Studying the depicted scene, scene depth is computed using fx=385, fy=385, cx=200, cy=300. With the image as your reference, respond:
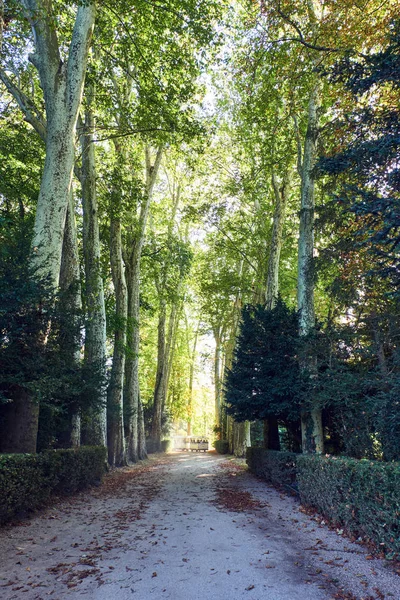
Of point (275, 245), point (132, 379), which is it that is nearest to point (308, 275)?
point (275, 245)

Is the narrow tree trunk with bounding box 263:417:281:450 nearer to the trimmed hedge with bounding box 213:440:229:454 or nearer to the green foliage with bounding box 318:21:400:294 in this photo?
the green foliage with bounding box 318:21:400:294

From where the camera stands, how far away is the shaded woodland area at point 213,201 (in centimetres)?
621

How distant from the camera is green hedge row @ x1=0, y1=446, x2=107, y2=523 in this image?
5.31 metres

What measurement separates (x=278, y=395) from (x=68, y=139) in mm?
7625

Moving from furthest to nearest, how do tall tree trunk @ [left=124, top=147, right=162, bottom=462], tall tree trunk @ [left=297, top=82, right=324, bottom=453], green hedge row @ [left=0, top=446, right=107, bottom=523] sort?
tall tree trunk @ [left=124, top=147, right=162, bottom=462]
tall tree trunk @ [left=297, top=82, right=324, bottom=453]
green hedge row @ [left=0, top=446, right=107, bottom=523]

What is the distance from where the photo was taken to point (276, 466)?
9781 mm

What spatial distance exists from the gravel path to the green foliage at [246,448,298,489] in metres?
1.80

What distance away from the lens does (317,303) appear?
16.2 meters

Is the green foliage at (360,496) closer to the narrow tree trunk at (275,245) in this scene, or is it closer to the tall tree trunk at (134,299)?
the narrow tree trunk at (275,245)

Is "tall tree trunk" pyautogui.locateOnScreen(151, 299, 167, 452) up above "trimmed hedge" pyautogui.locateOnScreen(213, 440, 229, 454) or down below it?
above

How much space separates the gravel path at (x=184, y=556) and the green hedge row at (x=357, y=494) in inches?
10.3

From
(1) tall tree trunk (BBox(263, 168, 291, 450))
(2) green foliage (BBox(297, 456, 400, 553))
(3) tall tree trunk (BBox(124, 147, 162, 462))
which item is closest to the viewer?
(2) green foliage (BBox(297, 456, 400, 553))

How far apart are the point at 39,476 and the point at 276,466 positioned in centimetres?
592

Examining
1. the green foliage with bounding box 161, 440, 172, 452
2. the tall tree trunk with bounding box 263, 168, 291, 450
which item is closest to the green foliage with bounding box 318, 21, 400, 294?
the tall tree trunk with bounding box 263, 168, 291, 450
